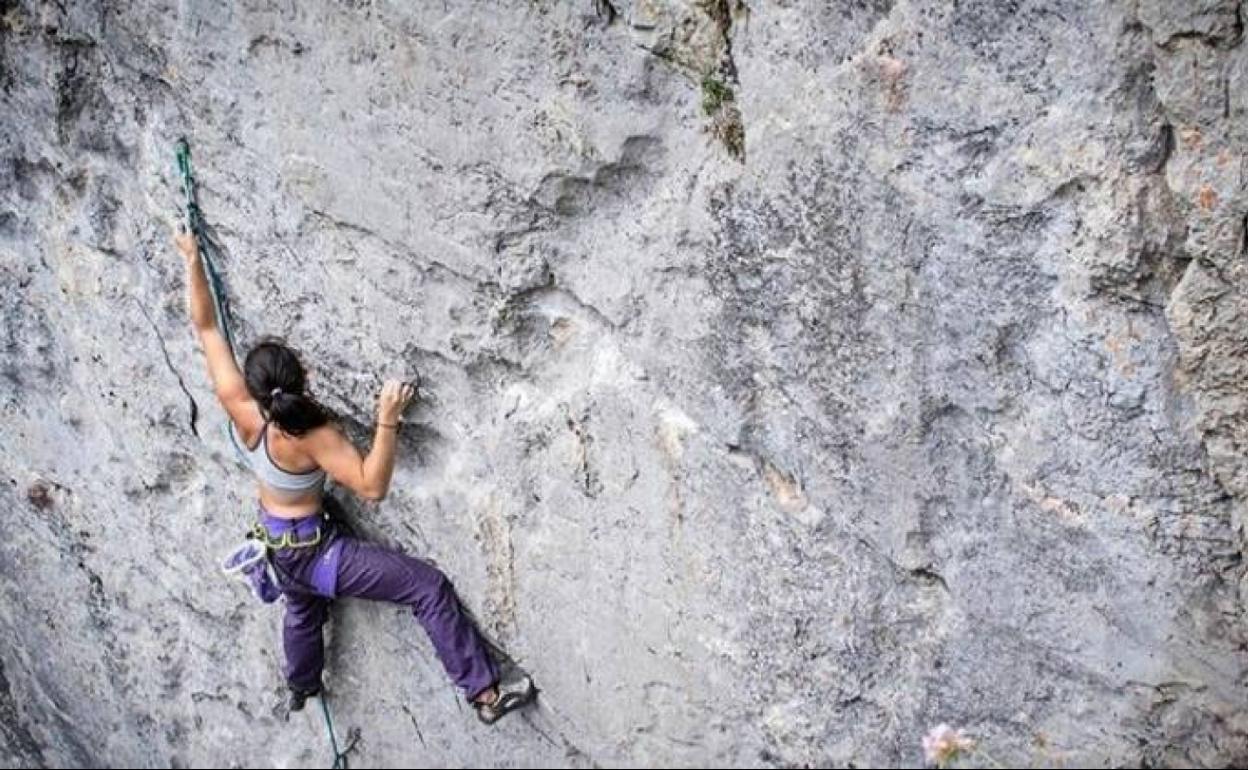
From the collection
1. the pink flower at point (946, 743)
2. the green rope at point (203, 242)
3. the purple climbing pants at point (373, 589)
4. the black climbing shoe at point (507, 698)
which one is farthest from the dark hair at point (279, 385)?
the pink flower at point (946, 743)

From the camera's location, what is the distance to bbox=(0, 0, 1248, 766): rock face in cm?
Result: 290

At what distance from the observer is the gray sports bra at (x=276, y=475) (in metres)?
3.97

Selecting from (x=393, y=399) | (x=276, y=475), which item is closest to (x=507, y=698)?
(x=276, y=475)

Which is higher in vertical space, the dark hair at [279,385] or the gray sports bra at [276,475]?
the dark hair at [279,385]

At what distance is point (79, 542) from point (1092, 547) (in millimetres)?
3761

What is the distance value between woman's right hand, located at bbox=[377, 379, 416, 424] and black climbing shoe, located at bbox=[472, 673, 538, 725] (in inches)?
48.9

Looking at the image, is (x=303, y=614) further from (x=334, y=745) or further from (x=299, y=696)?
(x=334, y=745)

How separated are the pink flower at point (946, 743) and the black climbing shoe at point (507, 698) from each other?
1.47 meters

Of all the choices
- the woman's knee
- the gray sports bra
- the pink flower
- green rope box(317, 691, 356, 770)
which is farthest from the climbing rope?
the pink flower

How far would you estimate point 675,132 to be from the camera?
3273 millimetres

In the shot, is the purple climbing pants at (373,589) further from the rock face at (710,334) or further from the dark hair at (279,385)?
the dark hair at (279,385)

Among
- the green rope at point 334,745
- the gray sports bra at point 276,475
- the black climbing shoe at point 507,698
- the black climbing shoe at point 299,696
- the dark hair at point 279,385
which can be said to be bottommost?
the green rope at point 334,745

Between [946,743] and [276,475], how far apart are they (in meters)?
2.36

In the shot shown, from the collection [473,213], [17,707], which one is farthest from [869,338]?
[17,707]
